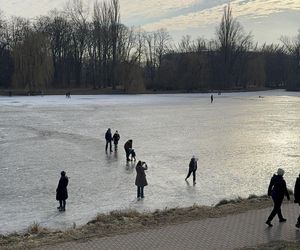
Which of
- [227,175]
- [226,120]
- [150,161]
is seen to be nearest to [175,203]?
[227,175]

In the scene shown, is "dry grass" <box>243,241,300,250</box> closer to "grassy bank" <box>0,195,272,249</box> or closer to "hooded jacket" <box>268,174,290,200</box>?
"hooded jacket" <box>268,174,290,200</box>

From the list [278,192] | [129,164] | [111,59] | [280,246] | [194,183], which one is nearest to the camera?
[280,246]

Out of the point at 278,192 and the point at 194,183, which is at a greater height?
the point at 278,192

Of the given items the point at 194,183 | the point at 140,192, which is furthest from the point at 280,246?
the point at 194,183

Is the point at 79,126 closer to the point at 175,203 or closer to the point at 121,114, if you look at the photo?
the point at 121,114

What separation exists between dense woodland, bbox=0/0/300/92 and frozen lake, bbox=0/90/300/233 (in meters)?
37.7

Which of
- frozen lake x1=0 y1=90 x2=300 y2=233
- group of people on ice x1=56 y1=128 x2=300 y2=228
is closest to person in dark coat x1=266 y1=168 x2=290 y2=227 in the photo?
group of people on ice x1=56 y1=128 x2=300 y2=228

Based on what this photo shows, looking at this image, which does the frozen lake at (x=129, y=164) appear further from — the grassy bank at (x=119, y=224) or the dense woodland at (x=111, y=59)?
the dense woodland at (x=111, y=59)

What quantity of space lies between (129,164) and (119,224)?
997 cm

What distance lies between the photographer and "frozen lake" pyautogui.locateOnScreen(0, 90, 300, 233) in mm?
13703

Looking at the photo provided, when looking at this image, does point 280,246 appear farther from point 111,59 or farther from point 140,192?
point 111,59

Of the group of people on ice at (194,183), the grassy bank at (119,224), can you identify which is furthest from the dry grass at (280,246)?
the grassy bank at (119,224)

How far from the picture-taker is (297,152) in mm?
22531

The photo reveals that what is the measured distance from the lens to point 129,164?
20031mm
